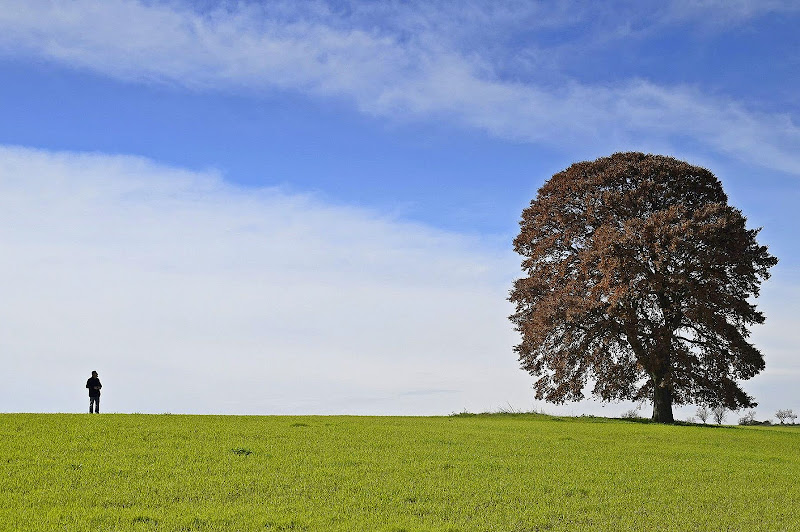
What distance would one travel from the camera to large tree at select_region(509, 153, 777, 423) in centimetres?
3678

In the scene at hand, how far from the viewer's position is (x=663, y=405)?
38.9m

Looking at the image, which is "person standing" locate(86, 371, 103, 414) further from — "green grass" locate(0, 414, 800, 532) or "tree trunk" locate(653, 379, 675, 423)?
"tree trunk" locate(653, 379, 675, 423)

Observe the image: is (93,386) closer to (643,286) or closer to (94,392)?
(94,392)

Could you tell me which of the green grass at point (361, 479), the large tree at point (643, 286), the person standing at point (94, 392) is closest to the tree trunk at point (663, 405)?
the large tree at point (643, 286)

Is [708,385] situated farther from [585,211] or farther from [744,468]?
[744,468]

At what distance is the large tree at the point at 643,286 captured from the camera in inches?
1448

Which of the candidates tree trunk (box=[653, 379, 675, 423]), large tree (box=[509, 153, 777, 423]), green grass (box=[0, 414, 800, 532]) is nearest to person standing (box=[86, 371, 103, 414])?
green grass (box=[0, 414, 800, 532])

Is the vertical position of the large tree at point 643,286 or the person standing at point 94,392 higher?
the large tree at point 643,286

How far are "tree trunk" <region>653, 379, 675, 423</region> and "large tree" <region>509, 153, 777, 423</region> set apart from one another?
69mm

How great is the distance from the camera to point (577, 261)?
40.2m

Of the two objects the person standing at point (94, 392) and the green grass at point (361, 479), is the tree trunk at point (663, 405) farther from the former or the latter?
the person standing at point (94, 392)

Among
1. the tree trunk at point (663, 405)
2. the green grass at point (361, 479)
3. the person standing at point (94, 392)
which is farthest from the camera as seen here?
the tree trunk at point (663, 405)

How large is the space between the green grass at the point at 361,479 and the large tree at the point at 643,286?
11903 mm

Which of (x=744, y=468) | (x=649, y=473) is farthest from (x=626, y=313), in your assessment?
(x=649, y=473)
